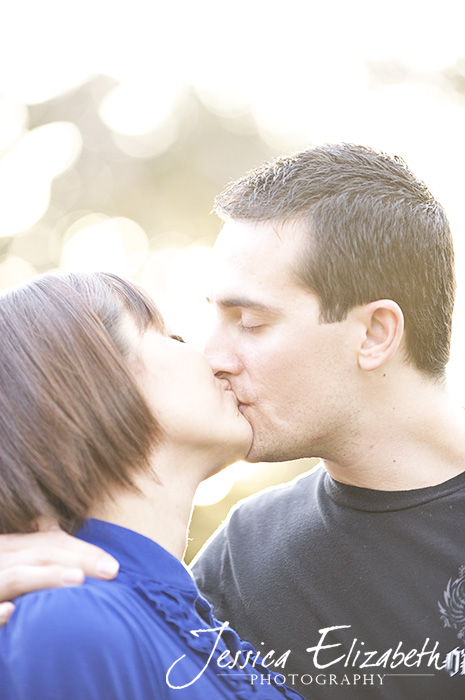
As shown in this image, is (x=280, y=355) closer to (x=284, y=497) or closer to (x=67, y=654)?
(x=284, y=497)

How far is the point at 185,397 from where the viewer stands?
2.54 metres

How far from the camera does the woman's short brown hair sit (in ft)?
7.30

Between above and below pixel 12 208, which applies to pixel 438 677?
below

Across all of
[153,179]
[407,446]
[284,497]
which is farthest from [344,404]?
[153,179]

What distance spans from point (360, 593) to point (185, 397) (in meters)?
0.94

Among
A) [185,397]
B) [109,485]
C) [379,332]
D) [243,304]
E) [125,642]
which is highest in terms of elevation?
[243,304]

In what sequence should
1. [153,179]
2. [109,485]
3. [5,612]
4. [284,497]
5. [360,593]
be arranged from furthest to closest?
[153,179], [284,497], [360,593], [109,485], [5,612]

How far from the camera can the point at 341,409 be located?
302 centimetres

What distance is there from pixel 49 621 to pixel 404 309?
5.76 ft

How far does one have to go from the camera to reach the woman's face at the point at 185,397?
2.46 metres

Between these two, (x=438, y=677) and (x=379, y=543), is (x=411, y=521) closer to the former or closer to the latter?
(x=379, y=543)

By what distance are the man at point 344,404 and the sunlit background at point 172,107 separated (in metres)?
8.99

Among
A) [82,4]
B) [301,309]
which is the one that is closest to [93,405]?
[301,309]

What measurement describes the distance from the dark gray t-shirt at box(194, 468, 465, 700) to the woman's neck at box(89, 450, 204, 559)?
2.07 ft
